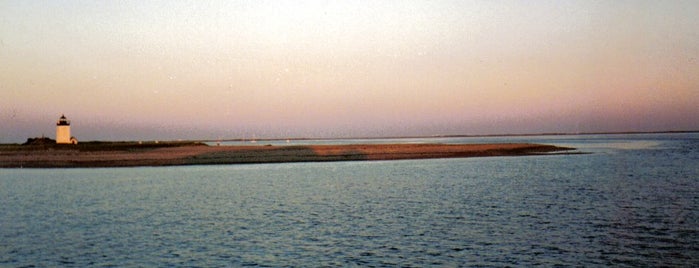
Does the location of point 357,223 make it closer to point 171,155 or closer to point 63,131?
point 171,155

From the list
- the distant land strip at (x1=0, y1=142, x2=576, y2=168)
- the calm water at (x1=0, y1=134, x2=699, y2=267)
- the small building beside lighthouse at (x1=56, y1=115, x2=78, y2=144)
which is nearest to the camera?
the calm water at (x1=0, y1=134, x2=699, y2=267)

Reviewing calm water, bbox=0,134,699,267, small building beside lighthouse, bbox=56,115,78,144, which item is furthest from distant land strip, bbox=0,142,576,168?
calm water, bbox=0,134,699,267

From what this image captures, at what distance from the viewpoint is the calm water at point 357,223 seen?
1759 centimetres

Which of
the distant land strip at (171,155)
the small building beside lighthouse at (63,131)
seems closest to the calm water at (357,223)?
the distant land strip at (171,155)

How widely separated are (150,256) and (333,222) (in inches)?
324

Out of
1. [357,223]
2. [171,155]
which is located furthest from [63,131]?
[357,223]

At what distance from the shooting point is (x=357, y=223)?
78.2 feet

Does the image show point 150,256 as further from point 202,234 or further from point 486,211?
point 486,211

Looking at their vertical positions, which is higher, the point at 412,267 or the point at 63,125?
the point at 63,125

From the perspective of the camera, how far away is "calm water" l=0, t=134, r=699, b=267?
57.7 ft

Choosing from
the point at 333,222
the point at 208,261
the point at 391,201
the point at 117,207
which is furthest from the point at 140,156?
the point at 208,261

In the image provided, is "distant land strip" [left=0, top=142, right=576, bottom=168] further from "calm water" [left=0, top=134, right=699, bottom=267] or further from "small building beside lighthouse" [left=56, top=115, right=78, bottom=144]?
"calm water" [left=0, top=134, right=699, bottom=267]

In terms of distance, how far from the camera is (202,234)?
71.6 feet

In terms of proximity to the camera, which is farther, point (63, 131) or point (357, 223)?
point (63, 131)
